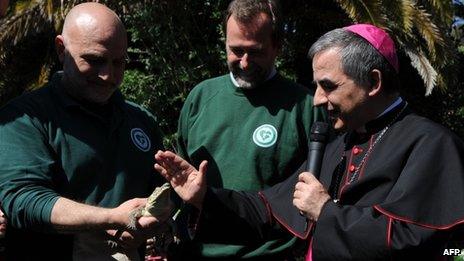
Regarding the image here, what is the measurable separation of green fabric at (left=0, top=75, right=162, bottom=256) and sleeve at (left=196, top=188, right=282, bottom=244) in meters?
0.37

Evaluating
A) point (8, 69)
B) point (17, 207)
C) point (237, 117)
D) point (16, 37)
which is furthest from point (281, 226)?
point (8, 69)

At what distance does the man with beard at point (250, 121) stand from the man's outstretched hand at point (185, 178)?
1.40 ft

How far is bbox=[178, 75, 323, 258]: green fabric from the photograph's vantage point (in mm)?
4605

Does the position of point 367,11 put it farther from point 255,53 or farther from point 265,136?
point 265,136

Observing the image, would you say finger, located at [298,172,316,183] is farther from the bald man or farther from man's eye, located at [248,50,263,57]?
man's eye, located at [248,50,263,57]

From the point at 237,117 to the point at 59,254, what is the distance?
134 centimetres

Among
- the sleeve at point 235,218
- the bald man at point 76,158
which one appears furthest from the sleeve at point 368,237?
the bald man at point 76,158

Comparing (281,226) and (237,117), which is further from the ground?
(237,117)

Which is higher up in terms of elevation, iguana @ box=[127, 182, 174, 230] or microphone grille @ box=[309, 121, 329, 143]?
microphone grille @ box=[309, 121, 329, 143]

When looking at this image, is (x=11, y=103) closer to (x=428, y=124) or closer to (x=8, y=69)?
(x=428, y=124)

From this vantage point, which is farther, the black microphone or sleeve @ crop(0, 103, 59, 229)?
the black microphone

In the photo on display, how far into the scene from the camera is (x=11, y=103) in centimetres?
406

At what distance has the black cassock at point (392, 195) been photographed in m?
3.55

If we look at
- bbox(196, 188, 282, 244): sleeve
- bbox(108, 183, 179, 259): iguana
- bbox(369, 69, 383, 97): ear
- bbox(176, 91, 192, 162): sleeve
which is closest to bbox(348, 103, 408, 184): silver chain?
bbox(369, 69, 383, 97): ear
